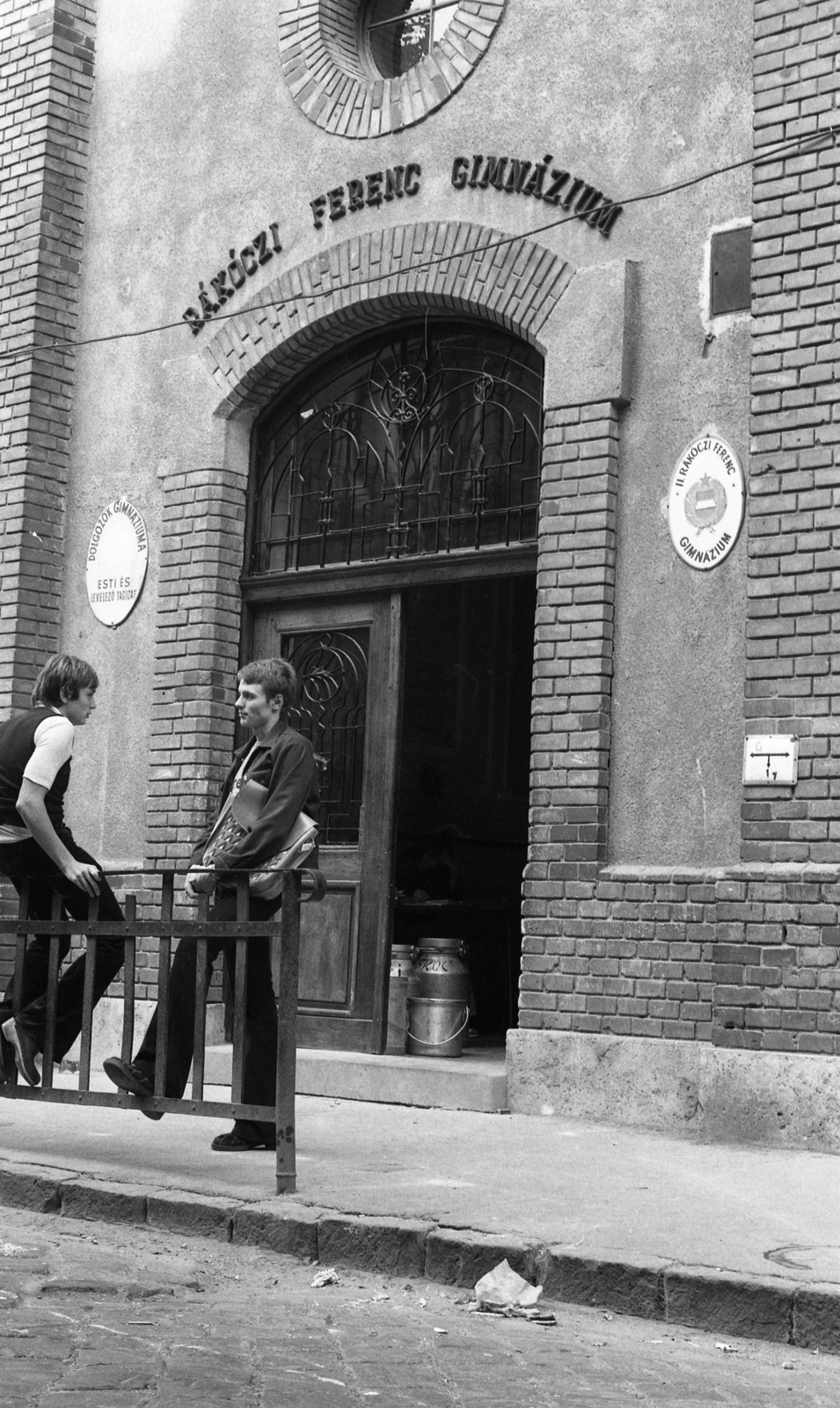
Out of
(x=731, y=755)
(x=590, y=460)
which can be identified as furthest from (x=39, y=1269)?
(x=590, y=460)

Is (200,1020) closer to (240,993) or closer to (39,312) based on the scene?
(240,993)

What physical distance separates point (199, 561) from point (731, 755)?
3663mm

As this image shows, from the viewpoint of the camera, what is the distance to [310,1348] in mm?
4582

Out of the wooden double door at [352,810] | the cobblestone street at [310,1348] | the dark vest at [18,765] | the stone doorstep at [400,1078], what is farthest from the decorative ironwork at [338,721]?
the cobblestone street at [310,1348]

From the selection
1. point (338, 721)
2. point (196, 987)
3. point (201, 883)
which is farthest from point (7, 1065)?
point (338, 721)

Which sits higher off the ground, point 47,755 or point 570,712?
point 570,712

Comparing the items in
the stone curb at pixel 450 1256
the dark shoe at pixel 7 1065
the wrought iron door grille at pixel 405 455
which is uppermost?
the wrought iron door grille at pixel 405 455

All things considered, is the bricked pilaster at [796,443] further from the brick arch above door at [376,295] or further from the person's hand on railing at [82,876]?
the person's hand on railing at [82,876]

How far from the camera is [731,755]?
8219 mm

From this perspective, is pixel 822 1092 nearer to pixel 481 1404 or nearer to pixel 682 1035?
pixel 682 1035

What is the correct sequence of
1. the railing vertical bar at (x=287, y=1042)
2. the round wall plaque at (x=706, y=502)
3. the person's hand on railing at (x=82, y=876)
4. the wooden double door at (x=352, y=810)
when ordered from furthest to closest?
the wooden double door at (x=352, y=810)
the round wall plaque at (x=706, y=502)
the person's hand on railing at (x=82, y=876)
the railing vertical bar at (x=287, y=1042)

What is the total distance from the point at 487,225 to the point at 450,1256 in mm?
5695

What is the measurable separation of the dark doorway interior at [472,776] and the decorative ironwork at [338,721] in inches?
71.9

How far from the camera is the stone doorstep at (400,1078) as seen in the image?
28.5 feet
